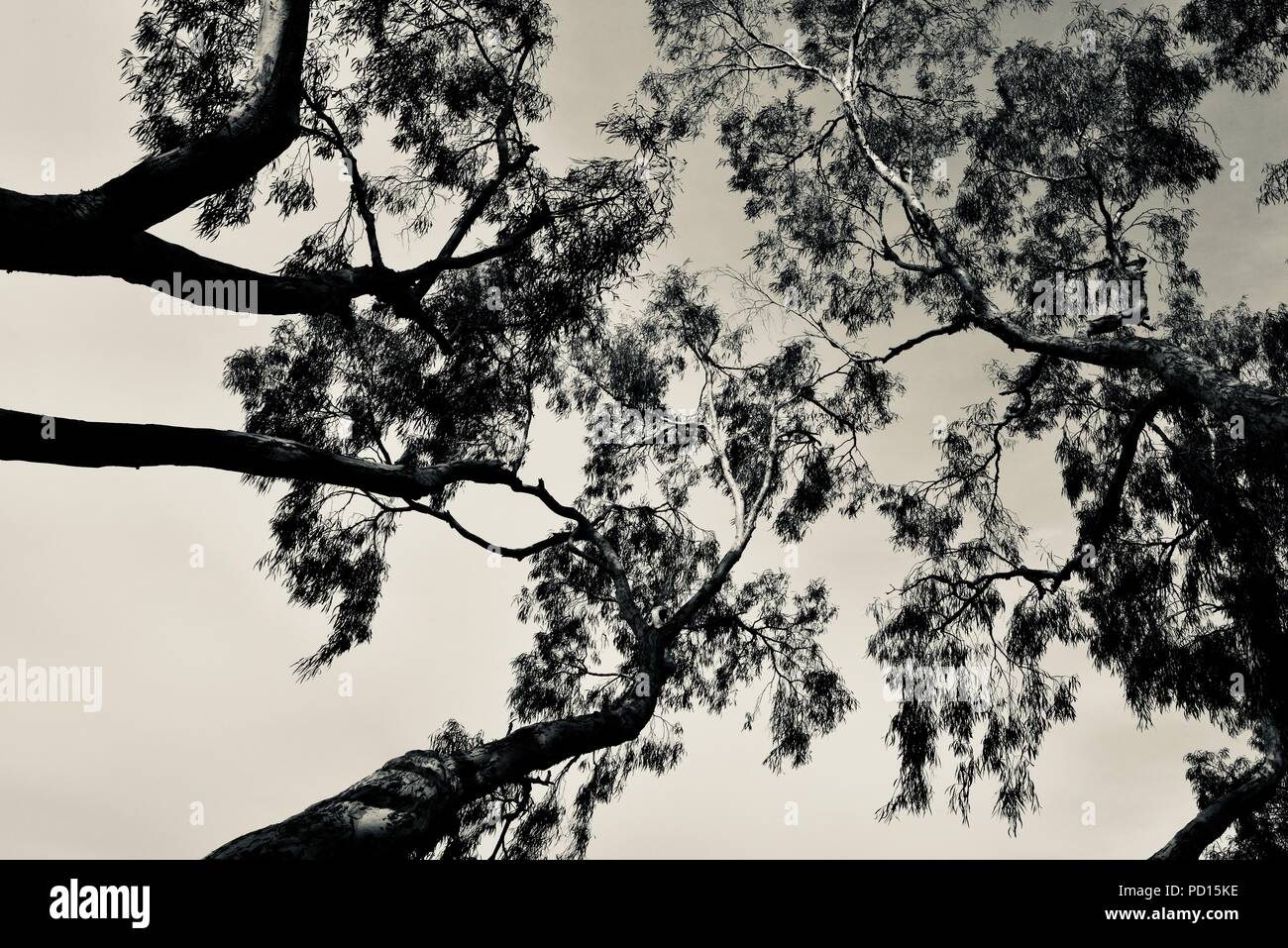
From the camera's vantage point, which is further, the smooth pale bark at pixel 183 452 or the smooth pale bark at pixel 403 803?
the smooth pale bark at pixel 403 803

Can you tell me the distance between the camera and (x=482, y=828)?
29.1ft

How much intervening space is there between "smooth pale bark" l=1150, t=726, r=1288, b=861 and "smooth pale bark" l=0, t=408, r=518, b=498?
7965 millimetres

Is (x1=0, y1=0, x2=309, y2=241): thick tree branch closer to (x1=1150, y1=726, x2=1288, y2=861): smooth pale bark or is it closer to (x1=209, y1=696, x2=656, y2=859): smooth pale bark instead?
(x1=209, y1=696, x2=656, y2=859): smooth pale bark

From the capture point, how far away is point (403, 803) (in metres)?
3.11

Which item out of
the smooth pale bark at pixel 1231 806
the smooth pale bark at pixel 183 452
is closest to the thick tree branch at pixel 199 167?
the smooth pale bark at pixel 183 452

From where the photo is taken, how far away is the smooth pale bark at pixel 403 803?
2.58 metres

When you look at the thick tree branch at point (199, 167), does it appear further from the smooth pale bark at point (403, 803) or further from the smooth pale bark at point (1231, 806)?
the smooth pale bark at point (1231, 806)

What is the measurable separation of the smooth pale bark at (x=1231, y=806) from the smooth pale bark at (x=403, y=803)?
21.2 ft

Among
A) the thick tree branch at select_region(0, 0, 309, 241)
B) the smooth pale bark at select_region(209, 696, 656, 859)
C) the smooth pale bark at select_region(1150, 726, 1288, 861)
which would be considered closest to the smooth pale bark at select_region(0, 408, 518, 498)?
the thick tree branch at select_region(0, 0, 309, 241)
